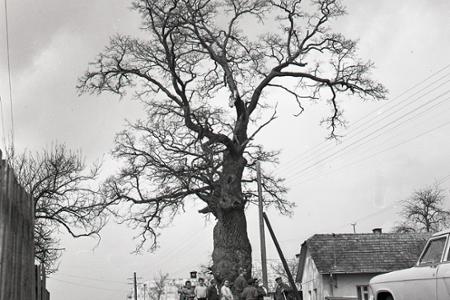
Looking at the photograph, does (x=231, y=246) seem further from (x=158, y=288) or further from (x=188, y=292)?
(x=158, y=288)

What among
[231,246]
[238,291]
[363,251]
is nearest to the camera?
[238,291]

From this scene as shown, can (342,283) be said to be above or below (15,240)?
below

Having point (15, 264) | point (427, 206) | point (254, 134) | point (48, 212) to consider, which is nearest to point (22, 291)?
point (15, 264)

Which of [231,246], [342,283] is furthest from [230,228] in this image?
[342,283]

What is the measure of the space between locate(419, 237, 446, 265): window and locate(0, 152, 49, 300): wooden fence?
19.9ft

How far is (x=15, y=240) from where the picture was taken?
203 inches

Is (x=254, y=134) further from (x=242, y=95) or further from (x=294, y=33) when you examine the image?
(x=294, y=33)

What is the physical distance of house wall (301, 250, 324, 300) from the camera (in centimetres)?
4034

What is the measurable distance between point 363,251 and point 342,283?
301cm

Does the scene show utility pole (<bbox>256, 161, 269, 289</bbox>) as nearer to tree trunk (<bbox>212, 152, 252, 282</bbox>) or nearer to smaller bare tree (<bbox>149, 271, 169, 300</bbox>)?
tree trunk (<bbox>212, 152, 252, 282</bbox>)

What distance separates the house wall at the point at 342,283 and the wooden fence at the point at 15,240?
33820 millimetres

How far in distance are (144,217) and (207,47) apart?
800 centimetres

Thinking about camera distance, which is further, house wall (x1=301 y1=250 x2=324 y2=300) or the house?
house wall (x1=301 y1=250 x2=324 y2=300)

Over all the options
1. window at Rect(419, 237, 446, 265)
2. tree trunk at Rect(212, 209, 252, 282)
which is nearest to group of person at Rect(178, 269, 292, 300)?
tree trunk at Rect(212, 209, 252, 282)
